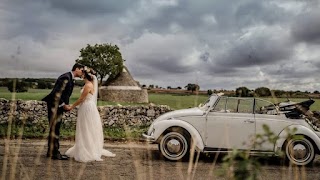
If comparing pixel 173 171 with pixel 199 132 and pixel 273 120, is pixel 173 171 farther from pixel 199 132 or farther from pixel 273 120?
pixel 273 120

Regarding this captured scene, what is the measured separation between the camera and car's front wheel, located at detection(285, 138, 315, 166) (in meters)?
7.90

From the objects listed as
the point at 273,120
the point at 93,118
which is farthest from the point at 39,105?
the point at 273,120

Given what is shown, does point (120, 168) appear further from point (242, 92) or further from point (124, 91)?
point (124, 91)

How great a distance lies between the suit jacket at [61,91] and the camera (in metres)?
7.98

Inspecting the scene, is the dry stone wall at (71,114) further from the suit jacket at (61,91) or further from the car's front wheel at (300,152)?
the car's front wheel at (300,152)

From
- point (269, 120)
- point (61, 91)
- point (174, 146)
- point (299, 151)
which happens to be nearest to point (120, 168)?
point (174, 146)

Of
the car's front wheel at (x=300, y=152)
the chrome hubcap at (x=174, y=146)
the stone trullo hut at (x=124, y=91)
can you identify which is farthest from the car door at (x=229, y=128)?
the stone trullo hut at (x=124, y=91)

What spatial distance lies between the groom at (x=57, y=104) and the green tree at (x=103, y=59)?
2151 inches

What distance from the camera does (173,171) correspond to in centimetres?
691

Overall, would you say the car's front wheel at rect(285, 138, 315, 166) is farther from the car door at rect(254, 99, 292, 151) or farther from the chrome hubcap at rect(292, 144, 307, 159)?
the car door at rect(254, 99, 292, 151)

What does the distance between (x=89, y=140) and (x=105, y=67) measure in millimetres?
55597

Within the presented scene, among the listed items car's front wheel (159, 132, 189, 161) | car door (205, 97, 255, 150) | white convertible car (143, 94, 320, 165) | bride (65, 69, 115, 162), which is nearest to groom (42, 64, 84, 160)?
bride (65, 69, 115, 162)

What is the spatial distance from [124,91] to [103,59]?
804 inches

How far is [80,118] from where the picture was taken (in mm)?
8406
